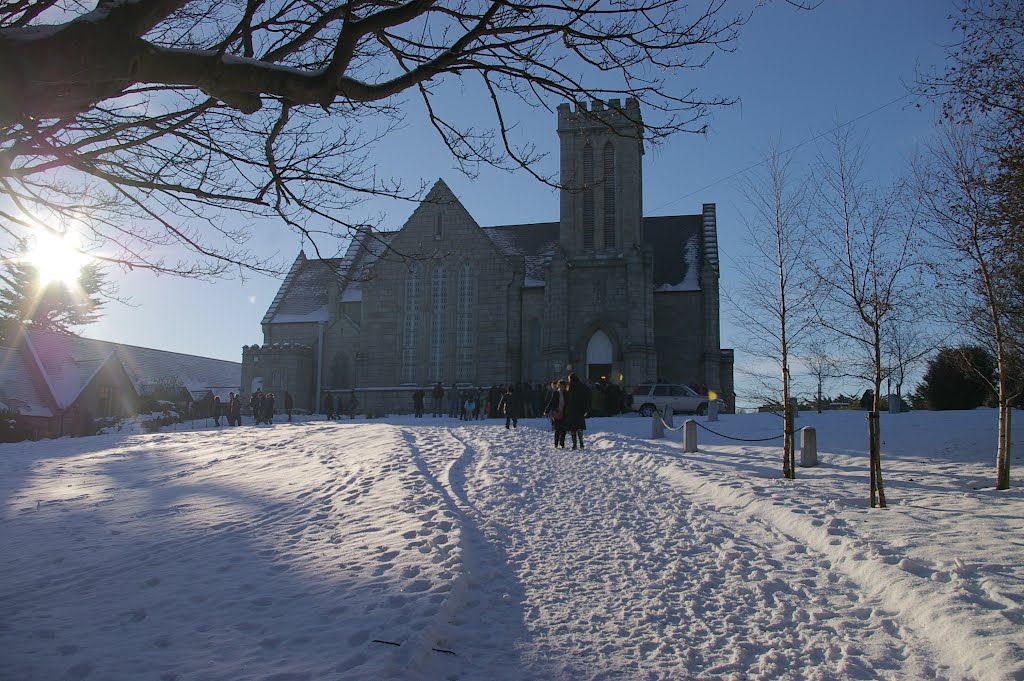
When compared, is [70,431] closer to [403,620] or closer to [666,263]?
[666,263]

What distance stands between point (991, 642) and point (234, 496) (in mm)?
8980

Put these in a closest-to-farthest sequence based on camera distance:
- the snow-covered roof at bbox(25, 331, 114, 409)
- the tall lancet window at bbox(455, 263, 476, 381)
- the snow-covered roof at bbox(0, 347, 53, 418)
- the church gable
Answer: the snow-covered roof at bbox(0, 347, 53, 418), the snow-covered roof at bbox(25, 331, 114, 409), the tall lancet window at bbox(455, 263, 476, 381), the church gable

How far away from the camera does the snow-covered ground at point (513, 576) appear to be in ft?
15.8

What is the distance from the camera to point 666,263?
1705 inches

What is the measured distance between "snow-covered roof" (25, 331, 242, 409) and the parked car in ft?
94.7

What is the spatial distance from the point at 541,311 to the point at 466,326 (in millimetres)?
4218

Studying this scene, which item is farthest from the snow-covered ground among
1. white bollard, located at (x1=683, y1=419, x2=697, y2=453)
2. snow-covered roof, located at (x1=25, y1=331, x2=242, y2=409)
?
snow-covered roof, located at (x1=25, y1=331, x2=242, y2=409)

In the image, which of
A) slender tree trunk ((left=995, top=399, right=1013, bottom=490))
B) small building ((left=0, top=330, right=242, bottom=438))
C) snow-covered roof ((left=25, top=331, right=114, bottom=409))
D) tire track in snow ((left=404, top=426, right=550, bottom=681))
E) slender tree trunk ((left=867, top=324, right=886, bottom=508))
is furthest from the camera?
snow-covered roof ((left=25, top=331, right=114, bottom=409))

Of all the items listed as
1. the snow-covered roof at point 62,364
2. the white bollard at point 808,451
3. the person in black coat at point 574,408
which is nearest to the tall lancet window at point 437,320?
the snow-covered roof at point 62,364

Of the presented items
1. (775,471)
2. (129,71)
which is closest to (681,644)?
(129,71)

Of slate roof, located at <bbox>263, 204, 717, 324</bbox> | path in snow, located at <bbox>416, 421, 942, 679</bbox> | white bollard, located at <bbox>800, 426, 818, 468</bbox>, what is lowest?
path in snow, located at <bbox>416, 421, 942, 679</bbox>

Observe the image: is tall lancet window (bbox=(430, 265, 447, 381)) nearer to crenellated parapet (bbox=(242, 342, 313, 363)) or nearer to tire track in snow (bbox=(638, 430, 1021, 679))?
crenellated parapet (bbox=(242, 342, 313, 363))

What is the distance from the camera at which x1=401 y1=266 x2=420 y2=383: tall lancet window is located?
42219 mm

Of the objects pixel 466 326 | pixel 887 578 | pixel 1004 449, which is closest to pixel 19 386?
pixel 466 326
